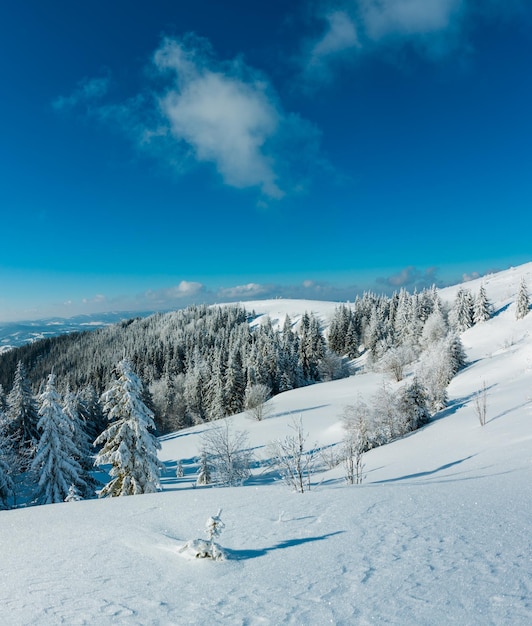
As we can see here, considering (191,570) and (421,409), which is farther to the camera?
(421,409)

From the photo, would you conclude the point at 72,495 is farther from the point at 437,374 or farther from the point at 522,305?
the point at 522,305

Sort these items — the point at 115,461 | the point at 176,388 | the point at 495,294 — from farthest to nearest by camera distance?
the point at 495,294
the point at 176,388
the point at 115,461

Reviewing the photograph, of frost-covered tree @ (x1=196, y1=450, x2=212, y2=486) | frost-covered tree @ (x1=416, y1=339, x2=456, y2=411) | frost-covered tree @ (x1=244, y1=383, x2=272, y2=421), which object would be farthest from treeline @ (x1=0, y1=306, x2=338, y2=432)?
frost-covered tree @ (x1=416, y1=339, x2=456, y2=411)

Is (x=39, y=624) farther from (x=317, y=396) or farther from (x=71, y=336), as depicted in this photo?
(x=71, y=336)

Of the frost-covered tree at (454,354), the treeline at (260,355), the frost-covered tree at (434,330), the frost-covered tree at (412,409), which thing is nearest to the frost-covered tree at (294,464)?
the frost-covered tree at (412,409)

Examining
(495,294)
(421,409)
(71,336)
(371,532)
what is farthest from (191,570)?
(71,336)

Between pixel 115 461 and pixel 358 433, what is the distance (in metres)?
18.5

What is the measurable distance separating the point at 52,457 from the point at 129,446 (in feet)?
20.9

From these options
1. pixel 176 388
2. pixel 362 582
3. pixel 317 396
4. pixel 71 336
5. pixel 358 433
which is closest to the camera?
pixel 362 582

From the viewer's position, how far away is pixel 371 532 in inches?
221

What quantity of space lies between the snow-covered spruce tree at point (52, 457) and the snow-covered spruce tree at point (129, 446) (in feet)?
12.5

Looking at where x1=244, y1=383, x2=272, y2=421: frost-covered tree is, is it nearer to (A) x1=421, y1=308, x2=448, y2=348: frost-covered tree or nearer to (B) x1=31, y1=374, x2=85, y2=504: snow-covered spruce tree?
(B) x1=31, y1=374, x2=85, y2=504: snow-covered spruce tree

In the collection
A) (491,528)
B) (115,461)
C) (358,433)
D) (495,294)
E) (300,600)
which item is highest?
(495,294)

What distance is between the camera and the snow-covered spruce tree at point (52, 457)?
71.8 ft
